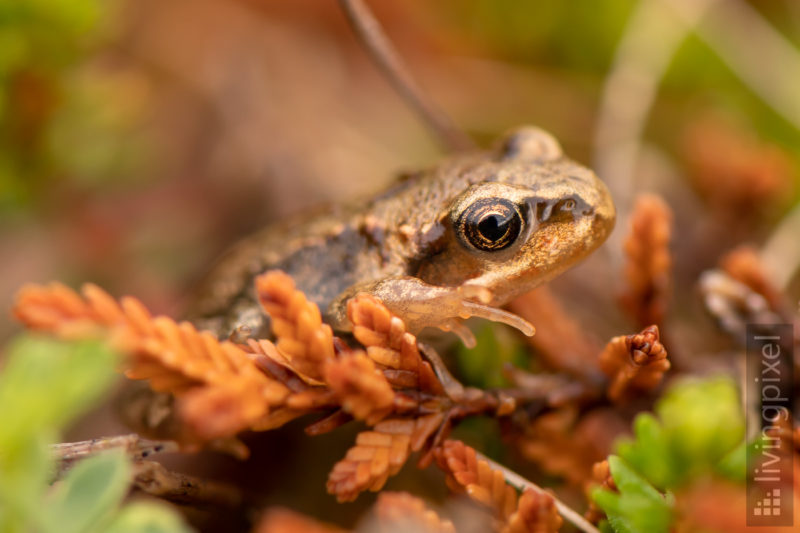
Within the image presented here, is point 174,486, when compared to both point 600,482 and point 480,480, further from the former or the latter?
point 600,482

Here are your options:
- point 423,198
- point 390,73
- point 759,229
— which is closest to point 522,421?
point 423,198

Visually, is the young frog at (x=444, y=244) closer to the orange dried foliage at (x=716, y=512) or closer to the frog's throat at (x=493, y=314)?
the frog's throat at (x=493, y=314)

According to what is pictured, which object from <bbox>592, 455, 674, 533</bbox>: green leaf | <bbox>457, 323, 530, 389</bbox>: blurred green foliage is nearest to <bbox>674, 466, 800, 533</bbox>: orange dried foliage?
<bbox>592, 455, 674, 533</bbox>: green leaf

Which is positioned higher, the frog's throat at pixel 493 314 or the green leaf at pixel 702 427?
the frog's throat at pixel 493 314

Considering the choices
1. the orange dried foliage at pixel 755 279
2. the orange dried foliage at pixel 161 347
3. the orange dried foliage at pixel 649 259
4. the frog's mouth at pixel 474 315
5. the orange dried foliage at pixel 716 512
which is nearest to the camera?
the orange dried foliage at pixel 716 512

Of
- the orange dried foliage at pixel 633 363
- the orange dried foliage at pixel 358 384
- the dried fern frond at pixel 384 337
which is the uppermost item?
the orange dried foliage at pixel 633 363

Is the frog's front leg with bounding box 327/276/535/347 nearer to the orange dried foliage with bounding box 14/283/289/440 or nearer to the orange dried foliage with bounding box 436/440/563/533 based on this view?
the orange dried foliage with bounding box 436/440/563/533

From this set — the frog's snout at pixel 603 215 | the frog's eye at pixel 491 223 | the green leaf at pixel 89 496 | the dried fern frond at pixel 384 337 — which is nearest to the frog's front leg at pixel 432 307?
the frog's eye at pixel 491 223
